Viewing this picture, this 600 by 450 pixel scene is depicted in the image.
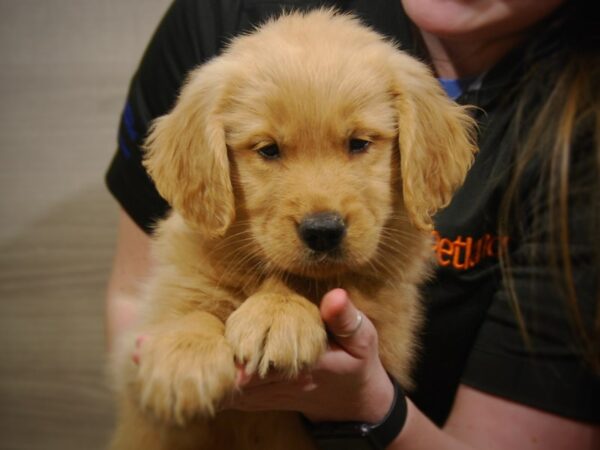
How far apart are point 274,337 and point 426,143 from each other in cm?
54

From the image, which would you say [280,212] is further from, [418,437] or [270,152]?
[418,437]

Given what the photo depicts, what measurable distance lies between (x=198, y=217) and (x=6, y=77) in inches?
60.5

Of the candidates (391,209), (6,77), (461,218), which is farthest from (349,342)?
(6,77)

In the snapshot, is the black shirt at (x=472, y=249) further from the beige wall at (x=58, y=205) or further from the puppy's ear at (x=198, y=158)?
the beige wall at (x=58, y=205)

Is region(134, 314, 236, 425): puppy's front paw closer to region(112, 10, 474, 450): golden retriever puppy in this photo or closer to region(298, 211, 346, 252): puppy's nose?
region(112, 10, 474, 450): golden retriever puppy

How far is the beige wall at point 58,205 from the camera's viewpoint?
223 cm

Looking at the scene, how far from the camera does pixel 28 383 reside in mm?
2533

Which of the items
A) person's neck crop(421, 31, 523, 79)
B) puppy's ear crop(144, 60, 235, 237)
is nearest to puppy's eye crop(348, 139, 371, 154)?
puppy's ear crop(144, 60, 235, 237)

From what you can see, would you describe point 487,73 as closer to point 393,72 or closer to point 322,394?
point 393,72

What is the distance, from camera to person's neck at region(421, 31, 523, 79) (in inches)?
60.2

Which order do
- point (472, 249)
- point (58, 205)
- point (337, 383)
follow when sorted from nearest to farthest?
1. point (337, 383)
2. point (472, 249)
3. point (58, 205)

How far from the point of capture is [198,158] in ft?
3.99

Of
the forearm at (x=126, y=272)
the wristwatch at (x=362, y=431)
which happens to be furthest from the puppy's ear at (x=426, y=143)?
the forearm at (x=126, y=272)

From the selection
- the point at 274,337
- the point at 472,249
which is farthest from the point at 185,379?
the point at 472,249
